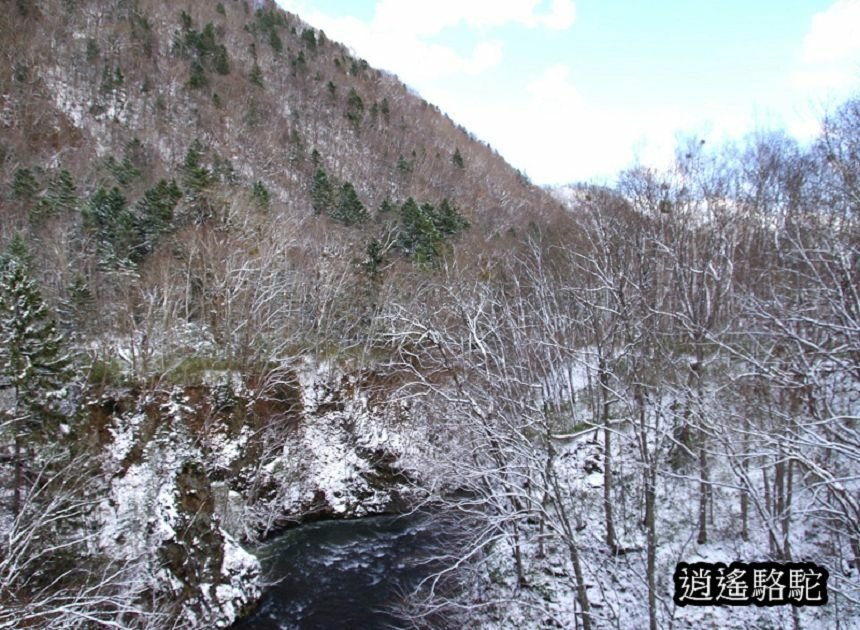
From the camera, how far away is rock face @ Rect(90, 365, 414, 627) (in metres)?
10.1

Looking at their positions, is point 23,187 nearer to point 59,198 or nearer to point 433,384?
point 59,198

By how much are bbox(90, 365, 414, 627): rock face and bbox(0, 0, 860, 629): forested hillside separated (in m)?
0.08

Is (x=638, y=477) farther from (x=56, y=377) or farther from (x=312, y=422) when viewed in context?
(x=56, y=377)

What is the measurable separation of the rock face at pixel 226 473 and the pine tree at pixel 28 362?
8.57ft

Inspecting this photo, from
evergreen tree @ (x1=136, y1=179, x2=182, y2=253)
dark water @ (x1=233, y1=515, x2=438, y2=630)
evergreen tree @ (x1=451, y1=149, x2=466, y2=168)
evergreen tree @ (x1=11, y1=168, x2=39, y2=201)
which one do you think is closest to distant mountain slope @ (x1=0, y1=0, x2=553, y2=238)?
evergreen tree @ (x1=451, y1=149, x2=466, y2=168)

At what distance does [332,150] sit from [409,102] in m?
22.8

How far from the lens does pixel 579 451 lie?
587 inches

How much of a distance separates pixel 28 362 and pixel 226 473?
251 inches

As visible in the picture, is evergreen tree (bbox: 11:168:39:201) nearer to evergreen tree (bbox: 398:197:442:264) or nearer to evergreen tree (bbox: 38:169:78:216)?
evergreen tree (bbox: 38:169:78:216)

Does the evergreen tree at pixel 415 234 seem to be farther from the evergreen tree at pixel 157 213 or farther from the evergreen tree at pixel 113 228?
Result: the evergreen tree at pixel 113 228

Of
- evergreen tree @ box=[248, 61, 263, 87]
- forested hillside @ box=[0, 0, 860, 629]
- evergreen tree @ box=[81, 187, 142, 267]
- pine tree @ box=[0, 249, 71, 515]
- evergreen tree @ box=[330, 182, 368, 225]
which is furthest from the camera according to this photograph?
evergreen tree @ box=[248, 61, 263, 87]

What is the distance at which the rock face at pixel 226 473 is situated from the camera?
10117mm

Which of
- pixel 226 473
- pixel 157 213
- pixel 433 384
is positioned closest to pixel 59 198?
pixel 157 213

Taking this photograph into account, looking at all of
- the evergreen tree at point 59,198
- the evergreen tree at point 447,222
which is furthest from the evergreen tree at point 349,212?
the evergreen tree at point 59,198
